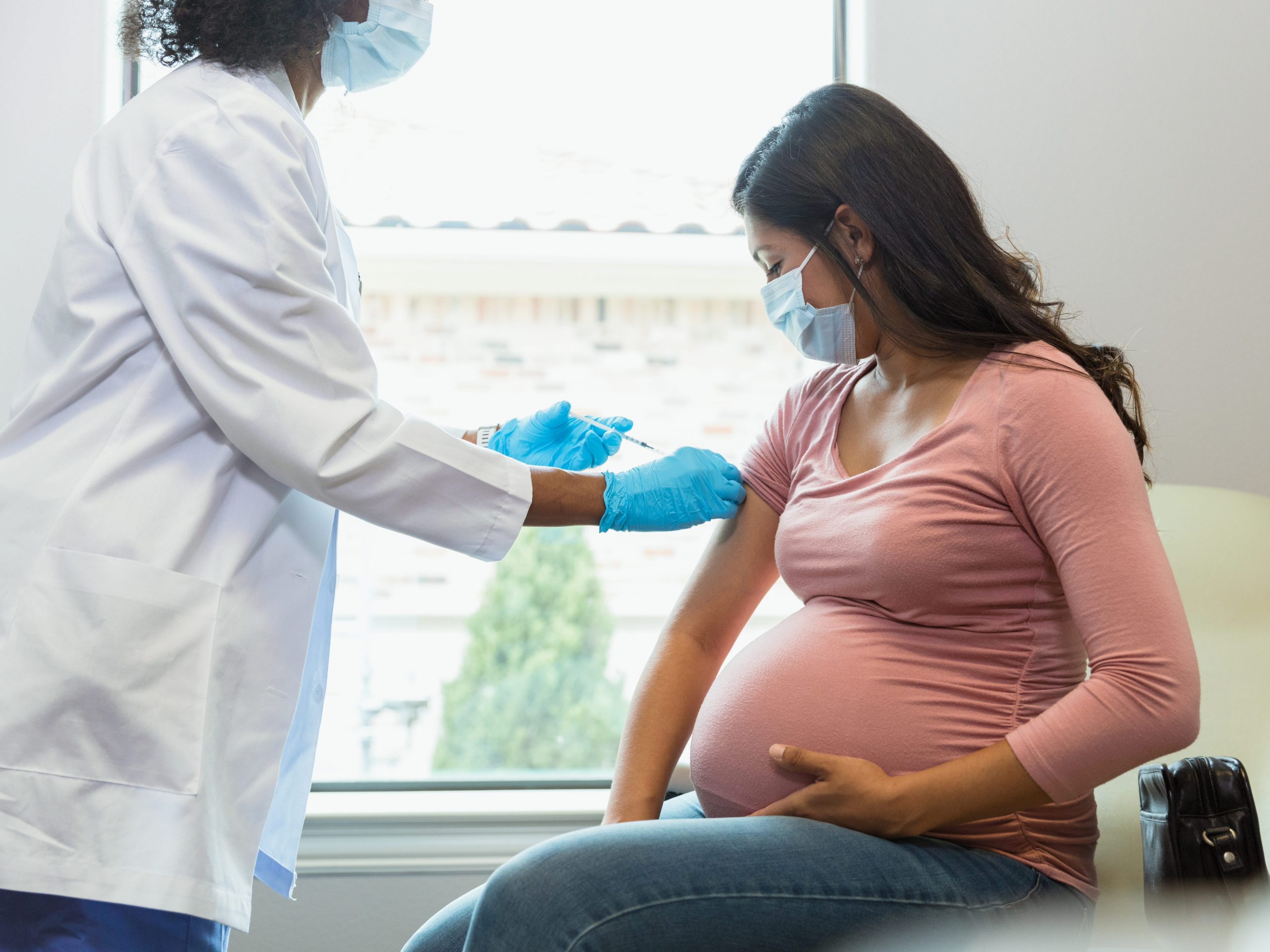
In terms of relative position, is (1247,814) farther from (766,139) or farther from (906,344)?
(766,139)

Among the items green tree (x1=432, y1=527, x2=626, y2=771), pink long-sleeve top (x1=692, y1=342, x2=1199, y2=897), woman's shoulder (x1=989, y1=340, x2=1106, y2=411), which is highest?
woman's shoulder (x1=989, y1=340, x2=1106, y2=411)

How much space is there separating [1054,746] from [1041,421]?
318 millimetres

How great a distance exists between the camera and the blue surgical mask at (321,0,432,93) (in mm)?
1220

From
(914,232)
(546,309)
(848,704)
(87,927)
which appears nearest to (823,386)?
(914,232)

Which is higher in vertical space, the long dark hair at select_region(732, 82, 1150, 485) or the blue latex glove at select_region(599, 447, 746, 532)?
the long dark hair at select_region(732, 82, 1150, 485)

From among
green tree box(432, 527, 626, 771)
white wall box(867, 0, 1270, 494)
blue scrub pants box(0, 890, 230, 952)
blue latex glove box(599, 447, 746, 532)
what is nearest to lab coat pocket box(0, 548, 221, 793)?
blue scrub pants box(0, 890, 230, 952)

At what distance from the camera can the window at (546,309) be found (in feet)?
7.07

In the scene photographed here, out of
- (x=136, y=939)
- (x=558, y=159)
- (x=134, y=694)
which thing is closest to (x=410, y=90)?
(x=558, y=159)

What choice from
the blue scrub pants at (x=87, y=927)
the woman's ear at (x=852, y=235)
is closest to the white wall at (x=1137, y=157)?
the woman's ear at (x=852, y=235)

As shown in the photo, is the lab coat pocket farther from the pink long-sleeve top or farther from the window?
the window

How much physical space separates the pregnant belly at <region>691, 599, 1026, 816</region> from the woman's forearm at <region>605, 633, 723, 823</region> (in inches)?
4.8

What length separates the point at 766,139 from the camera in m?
1.25

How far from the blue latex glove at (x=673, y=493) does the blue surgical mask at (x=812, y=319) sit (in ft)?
0.66

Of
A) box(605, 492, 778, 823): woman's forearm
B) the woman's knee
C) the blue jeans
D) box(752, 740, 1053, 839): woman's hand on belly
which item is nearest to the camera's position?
the blue jeans
